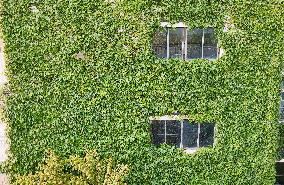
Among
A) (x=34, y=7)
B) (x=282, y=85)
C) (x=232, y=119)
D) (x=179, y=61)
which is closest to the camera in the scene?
(x=34, y=7)

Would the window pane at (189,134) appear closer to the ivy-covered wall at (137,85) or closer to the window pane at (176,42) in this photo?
the ivy-covered wall at (137,85)

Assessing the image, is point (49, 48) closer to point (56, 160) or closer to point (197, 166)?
point (56, 160)

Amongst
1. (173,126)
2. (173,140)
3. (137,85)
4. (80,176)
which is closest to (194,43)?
(137,85)

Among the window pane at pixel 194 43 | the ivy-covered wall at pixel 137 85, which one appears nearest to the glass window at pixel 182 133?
the ivy-covered wall at pixel 137 85

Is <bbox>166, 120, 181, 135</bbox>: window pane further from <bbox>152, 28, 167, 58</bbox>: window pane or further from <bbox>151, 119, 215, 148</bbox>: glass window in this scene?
<bbox>152, 28, 167, 58</bbox>: window pane

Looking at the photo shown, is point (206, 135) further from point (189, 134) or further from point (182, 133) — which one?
point (182, 133)

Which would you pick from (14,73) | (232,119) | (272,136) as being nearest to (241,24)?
(232,119)
